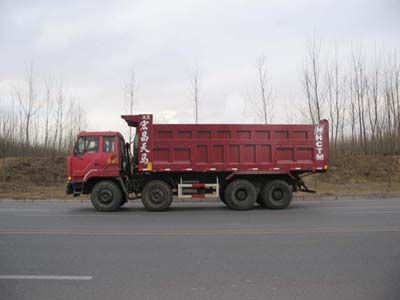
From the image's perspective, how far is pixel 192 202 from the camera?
19438 mm

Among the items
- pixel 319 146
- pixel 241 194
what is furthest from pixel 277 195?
pixel 319 146

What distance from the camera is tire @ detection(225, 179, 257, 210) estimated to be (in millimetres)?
15734

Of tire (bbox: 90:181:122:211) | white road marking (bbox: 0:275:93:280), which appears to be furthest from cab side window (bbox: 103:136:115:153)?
white road marking (bbox: 0:275:93:280)

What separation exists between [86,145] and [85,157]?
0.41 metres

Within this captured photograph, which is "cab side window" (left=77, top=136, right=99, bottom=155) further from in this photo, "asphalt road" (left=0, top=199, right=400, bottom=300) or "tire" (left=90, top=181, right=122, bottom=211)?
"asphalt road" (left=0, top=199, right=400, bottom=300)

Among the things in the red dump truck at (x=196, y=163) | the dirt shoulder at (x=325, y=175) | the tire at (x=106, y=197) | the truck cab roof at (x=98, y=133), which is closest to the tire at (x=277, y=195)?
the red dump truck at (x=196, y=163)

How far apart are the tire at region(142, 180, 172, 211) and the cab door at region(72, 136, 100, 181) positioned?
188cm

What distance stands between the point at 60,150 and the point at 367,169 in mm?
20911

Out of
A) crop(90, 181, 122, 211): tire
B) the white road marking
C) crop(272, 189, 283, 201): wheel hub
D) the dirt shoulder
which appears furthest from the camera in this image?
the dirt shoulder

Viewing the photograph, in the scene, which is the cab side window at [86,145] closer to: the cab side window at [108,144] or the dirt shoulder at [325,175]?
the cab side window at [108,144]

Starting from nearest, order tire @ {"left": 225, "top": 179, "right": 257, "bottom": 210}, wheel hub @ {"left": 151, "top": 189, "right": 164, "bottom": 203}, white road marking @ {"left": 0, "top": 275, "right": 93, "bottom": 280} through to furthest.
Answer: white road marking @ {"left": 0, "top": 275, "right": 93, "bottom": 280}
wheel hub @ {"left": 151, "top": 189, "right": 164, "bottom": 203}
tire @ {"left": 225, "top": 179, "right": 257, "bottom": 210}

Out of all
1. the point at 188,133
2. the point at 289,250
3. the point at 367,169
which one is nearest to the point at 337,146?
the point at 367,169

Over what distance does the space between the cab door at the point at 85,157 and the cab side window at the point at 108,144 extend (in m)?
0.23

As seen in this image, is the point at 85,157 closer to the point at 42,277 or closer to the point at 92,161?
the point at 92,161
